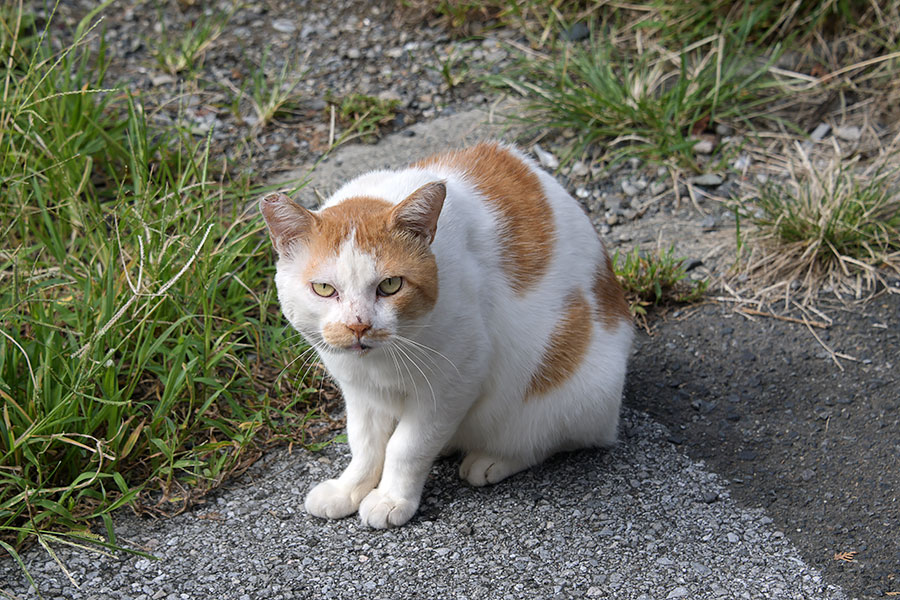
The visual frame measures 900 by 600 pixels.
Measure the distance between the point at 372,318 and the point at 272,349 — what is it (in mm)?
→ 1256

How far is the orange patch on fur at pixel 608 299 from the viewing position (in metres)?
3.04

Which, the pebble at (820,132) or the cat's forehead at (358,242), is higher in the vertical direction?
the cat's forehead at (358,242)

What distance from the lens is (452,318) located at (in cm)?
256

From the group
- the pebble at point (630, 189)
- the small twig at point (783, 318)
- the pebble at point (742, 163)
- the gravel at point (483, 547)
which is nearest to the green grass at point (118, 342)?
the gravel at point (483, 547)

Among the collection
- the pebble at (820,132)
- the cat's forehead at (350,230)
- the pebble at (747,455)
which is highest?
the cat's forehead at (350,230)

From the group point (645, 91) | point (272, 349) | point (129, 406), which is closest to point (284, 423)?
point (272, 349)

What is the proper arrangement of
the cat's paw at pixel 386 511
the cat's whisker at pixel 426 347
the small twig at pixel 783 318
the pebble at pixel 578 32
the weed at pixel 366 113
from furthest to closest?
the pebble at pixel 578 32
the weed at pixel 366 113
the small twig at pixel 783 318
the cat's paw at pixel 386 511
the cat's whisker at pixel 426 347

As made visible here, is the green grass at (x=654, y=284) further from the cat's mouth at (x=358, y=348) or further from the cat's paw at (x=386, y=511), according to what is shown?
the cat's mouth at (x=358, y=348)

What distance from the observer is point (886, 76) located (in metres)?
4.78

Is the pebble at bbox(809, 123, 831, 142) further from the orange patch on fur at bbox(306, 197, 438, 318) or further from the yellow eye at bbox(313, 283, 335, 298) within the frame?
the yellow eye at bbox(313, 283, 335, 298)

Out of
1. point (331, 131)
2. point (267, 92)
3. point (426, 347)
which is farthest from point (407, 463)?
point (267, 92)

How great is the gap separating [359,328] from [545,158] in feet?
8.43

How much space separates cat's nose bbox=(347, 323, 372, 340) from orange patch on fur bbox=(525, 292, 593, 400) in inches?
30.1

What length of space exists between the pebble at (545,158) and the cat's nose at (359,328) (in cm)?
251
